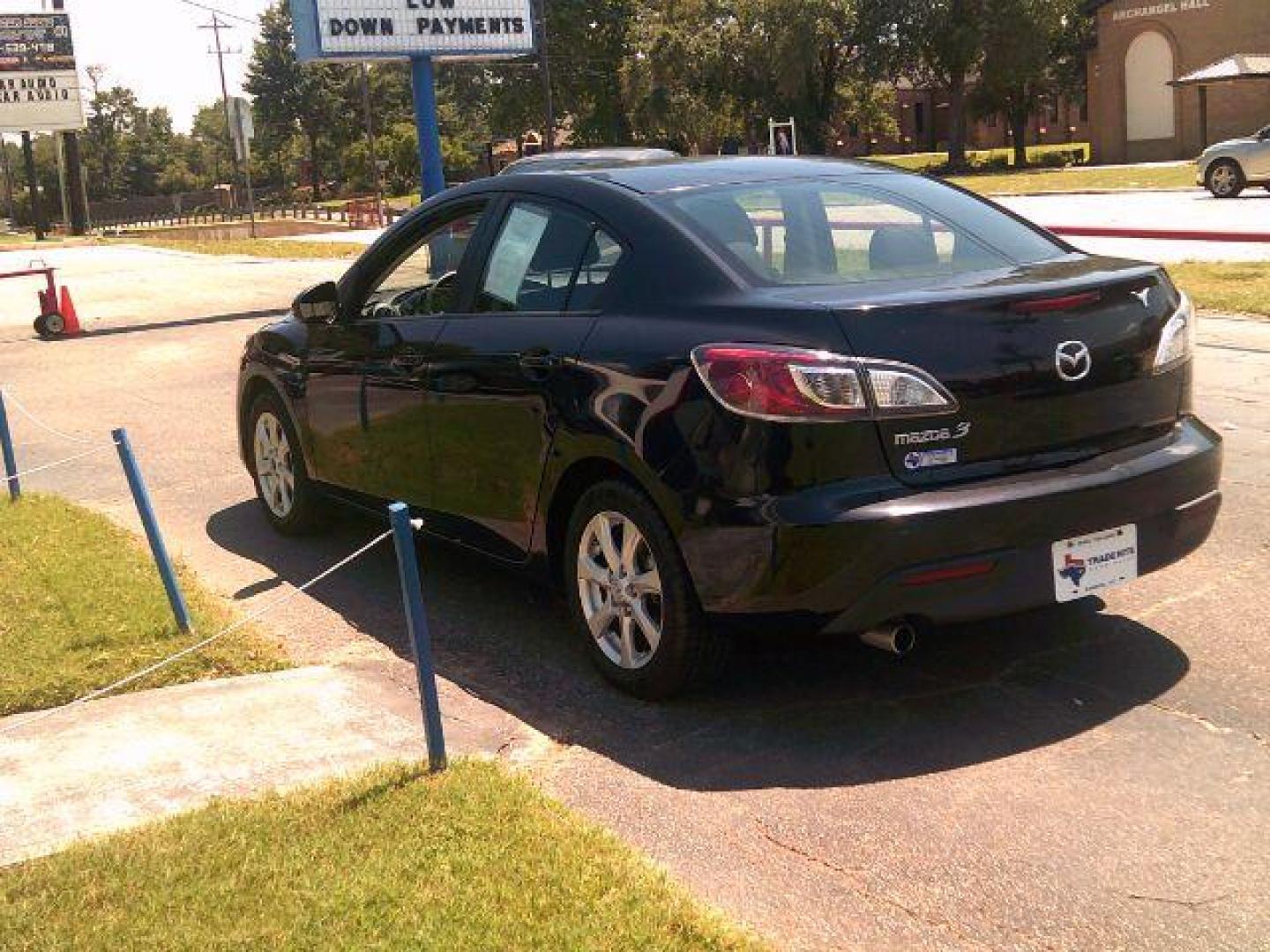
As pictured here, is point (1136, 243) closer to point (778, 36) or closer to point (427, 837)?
point (427, 837)

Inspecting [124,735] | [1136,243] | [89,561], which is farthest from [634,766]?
[1136,243]

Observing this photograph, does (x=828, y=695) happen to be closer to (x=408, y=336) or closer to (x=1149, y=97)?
(x=408, y=336)

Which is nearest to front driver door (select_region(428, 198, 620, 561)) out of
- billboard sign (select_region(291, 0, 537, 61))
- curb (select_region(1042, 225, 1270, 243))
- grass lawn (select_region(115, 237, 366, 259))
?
curb (select_region(1042, 225, 1270, 243))

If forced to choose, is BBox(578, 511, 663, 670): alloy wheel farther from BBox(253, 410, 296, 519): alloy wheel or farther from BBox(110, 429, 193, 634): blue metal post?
BBox(253, 410, 296, 519): alloy wheel

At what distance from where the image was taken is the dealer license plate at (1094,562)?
14.2 feet

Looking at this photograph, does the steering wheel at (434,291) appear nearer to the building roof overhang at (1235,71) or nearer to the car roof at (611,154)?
the car roof at (611,154)

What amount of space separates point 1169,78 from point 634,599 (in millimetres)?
61331

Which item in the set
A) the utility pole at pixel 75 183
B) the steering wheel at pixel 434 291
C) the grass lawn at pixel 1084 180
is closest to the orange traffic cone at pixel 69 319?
the steering wheel at pixel 434 291

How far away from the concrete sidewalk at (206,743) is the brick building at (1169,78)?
5526 centimetres

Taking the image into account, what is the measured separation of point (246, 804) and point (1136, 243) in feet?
60.3

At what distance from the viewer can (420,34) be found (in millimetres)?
23203

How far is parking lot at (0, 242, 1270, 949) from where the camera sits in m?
3.40

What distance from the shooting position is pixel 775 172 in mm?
5363

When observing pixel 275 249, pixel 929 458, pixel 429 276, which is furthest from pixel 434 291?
pixel 275 249
